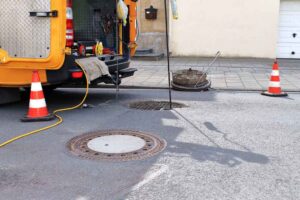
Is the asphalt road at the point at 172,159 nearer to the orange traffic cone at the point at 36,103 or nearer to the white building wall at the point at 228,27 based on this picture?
the orange traffic cone at the point at 36,103

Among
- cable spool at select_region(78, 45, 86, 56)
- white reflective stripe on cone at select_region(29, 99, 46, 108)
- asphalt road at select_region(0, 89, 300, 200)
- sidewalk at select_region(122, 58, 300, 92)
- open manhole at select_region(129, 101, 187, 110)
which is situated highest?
cable spool at select_region(78, 45, 86, 56)

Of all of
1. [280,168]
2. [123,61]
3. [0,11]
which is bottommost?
[280,168]

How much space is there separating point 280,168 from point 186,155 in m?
1.07

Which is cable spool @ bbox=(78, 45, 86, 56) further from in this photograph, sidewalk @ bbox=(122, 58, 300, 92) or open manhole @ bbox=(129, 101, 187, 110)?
sidewalk @ bbox=(122, 58, 300, 92)

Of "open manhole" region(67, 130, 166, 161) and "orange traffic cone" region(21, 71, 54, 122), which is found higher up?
"orange traffic cone" region(21, 71, 54, 122)

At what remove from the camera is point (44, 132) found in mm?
5816

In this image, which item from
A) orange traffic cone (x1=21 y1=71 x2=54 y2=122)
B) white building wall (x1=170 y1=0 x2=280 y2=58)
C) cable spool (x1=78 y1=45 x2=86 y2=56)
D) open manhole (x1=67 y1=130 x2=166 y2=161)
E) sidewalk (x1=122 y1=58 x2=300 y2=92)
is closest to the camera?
open manhole (x1=67 y1=130 x2=166 y2=161)

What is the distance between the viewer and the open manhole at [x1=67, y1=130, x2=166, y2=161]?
4.85 meters

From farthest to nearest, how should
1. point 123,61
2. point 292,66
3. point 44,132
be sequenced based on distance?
point 292,66 < point 123,61 < point 44,132

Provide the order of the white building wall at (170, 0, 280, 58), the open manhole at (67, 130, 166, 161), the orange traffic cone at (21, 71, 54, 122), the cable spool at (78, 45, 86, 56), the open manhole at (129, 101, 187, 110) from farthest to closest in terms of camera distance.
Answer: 1. the white building wall at (170, 0, 280, 58)
2. the cable spool at (78, 45, 86, 56)
3. the open manhole at (129, 101, 187, 110)
4. the orange traffic cone at (21, 71, 54, 122)
5. the open manhole at (67, 130, 166, 161)

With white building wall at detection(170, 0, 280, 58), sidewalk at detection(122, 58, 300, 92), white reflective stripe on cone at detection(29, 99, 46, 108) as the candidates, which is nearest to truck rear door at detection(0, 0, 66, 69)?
white reflective stripe on cone at detection(29, 99, 46, 108)

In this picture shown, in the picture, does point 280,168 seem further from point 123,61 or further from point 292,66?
point 292,66

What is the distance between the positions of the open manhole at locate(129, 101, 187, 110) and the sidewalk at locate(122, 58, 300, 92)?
7.05 ft

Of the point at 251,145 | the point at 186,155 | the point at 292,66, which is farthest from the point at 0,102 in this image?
the point at 292,66
